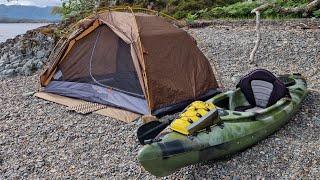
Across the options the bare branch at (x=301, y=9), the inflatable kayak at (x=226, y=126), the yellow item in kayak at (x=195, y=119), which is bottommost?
the inflatable kayak at (x=226, y=126)

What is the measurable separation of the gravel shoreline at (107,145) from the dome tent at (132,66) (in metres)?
0.68

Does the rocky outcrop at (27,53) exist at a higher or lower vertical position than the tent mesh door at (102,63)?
lower

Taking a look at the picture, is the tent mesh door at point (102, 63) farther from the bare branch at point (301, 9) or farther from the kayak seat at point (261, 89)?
the bare branch at point (301, 9)

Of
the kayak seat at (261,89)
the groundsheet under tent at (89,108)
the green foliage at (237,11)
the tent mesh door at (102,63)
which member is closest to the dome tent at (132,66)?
the tent mesh door at (102,63)

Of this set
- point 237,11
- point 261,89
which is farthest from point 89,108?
point 237,11

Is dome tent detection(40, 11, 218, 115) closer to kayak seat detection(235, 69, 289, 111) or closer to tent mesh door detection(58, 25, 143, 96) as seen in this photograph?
tent mesh door detection(58, 25, 143, 96)

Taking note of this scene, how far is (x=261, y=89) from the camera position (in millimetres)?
7004

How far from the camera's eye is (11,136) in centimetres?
726

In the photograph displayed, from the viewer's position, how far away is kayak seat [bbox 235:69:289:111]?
6.69 metres

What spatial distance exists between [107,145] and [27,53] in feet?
29.2

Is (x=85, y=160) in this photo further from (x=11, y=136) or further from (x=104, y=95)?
Answer: (x=104, y=95)

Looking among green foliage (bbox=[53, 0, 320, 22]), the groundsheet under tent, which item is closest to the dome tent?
the groundsheet under tent

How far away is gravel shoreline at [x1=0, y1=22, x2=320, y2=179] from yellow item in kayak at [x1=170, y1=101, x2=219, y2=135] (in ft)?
2.03

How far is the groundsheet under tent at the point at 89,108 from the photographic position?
7.74m
